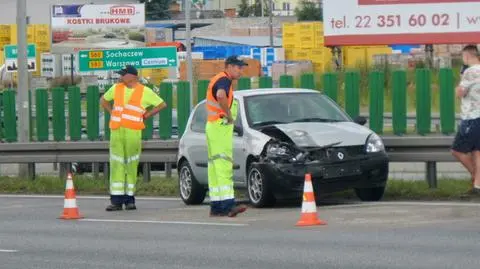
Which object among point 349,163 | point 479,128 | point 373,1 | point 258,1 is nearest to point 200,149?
point 349,163

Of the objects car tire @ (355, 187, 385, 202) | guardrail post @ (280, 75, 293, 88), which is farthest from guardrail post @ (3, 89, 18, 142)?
car tire @ (355, 187, 385, 202)

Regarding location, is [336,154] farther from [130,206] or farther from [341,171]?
[130,206]

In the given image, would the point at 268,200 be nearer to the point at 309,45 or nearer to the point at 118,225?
the point at 118,225

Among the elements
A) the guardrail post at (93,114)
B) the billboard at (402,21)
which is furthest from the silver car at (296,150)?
the billboard at (402,21)

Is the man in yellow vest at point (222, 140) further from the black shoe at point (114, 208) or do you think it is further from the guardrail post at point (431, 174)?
the guardrail post at point (431, 174)

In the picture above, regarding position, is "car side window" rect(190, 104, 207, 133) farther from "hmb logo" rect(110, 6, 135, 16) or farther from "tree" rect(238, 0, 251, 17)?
"tree" rect(238, 0, 251, 17)

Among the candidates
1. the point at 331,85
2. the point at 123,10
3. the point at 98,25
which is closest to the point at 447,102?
the point at 331,85

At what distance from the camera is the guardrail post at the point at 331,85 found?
19453 mm

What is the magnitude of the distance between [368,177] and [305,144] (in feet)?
3.08

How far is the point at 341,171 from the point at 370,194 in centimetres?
108

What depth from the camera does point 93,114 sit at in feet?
75.3

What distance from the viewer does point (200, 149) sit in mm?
17562

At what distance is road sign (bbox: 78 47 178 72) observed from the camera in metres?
32.9

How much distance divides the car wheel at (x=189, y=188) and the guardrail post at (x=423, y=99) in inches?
129
